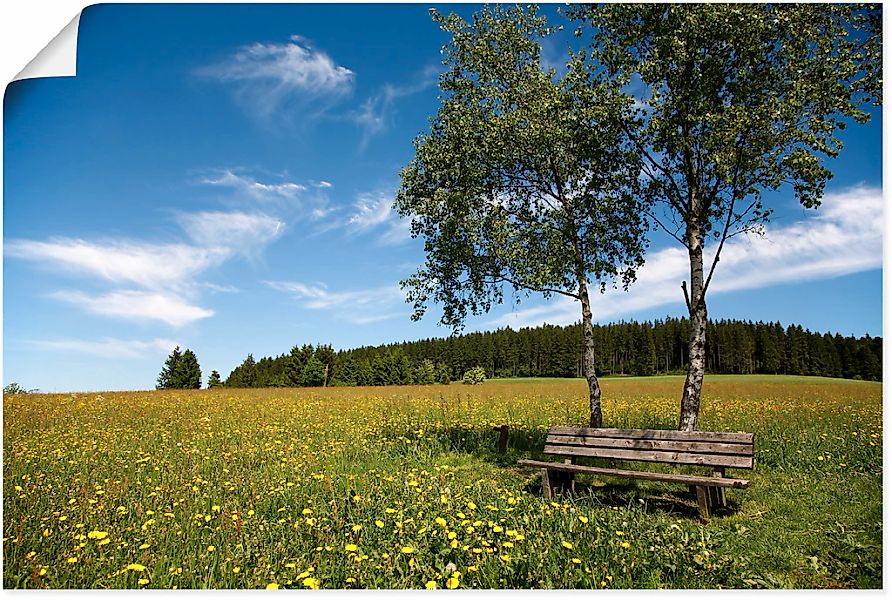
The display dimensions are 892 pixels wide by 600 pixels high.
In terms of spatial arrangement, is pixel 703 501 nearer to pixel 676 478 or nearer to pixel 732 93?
pixel 676 478

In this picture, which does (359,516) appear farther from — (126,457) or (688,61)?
(688,61)

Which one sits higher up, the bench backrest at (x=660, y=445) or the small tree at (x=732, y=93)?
the small tree at (x=732, y=93)

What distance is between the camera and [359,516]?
15.7 feet

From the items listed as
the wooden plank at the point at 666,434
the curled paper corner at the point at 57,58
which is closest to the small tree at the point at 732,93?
the wooden plank at the point at 666,434

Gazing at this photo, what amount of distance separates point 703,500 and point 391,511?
2961 millimetres

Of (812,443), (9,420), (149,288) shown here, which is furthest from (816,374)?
(9,420)

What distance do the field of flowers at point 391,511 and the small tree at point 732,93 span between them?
2059mm

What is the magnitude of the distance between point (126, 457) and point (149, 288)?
7.49 feet

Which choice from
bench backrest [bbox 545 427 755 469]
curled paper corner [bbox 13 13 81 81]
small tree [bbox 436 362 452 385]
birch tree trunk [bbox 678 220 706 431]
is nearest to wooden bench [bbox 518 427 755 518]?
bench backrest [bbox 545 427 755 469]

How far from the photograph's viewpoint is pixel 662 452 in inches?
223

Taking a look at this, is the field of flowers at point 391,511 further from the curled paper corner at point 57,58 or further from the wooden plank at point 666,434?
the curled paper corner at point 57,58

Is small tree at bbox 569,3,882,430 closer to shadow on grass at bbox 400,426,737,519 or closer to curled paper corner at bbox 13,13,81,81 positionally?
shadow on grass at bbox 400,426,737,519

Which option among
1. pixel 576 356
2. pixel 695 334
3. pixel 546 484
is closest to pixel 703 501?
pixel 546 484

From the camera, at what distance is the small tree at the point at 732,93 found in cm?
577
